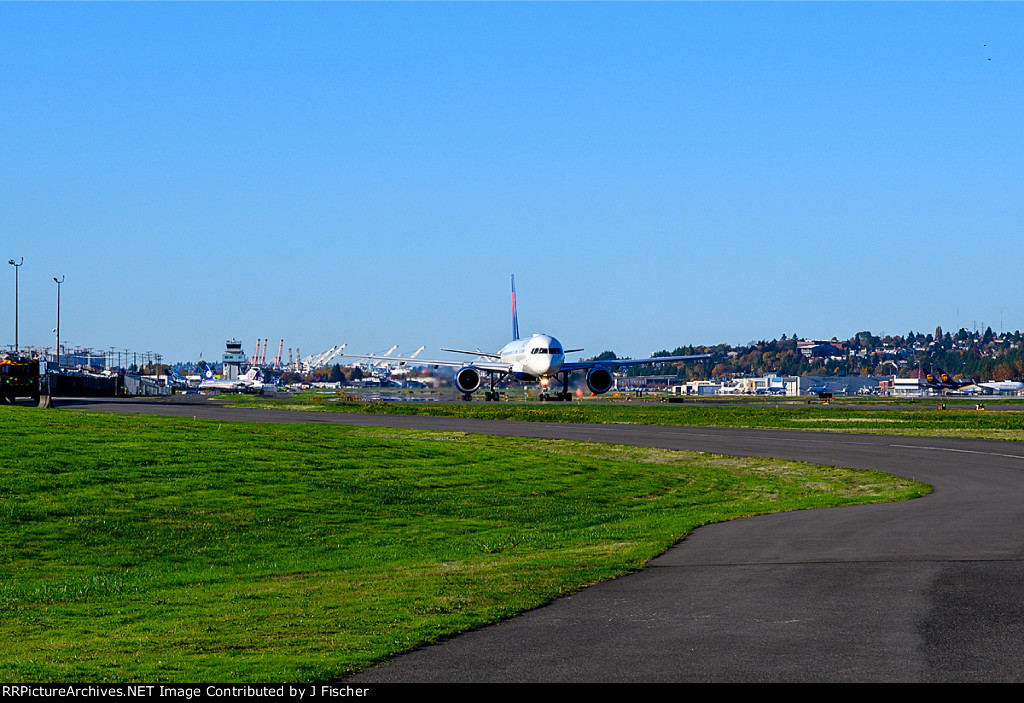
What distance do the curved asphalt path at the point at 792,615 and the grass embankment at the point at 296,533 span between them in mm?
922

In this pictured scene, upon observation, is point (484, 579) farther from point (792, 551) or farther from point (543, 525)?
point (543, 525)

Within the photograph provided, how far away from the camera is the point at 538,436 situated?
51.5 m

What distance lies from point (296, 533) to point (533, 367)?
234 ft

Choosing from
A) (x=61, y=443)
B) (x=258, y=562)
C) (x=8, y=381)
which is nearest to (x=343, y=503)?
(x=258, y=562)

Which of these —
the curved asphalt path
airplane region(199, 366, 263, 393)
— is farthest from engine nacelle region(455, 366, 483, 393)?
airplane region(199, 366, 263, 393)

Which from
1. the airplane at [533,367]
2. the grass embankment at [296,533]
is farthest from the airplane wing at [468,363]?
the grass embankment at [296,533]

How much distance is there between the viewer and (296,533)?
21.6 m

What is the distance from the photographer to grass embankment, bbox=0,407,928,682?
1118 centimetres

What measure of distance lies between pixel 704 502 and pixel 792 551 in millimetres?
11088

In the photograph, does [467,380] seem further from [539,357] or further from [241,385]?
[241,385]

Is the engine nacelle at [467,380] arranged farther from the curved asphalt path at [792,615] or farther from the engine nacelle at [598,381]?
the curved asphalt path at [792,615]

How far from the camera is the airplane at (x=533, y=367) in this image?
92062mm

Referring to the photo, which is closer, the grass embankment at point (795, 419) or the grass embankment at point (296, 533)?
the grass embankment at point (296, 533)
